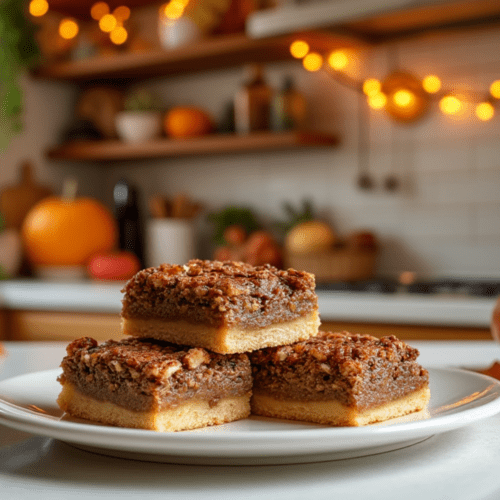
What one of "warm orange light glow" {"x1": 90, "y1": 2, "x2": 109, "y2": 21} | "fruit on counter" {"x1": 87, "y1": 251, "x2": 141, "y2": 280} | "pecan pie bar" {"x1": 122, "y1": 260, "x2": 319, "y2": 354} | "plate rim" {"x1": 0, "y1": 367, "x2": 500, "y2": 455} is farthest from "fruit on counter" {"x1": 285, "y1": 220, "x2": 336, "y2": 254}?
"plate rim" {"x1": 0, "y1": 367, "x2": 500, "y2": 455}

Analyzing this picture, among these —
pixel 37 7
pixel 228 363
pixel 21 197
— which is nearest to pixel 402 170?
pixel 21 197

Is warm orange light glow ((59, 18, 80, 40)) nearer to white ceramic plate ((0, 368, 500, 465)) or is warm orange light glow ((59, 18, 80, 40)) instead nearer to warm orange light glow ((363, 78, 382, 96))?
warm orange light glow ((363, 78, 382, 96))

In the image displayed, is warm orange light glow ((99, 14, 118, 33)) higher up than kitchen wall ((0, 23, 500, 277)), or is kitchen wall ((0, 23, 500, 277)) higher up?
warm orange light glow ((99, 14, 118, 33))

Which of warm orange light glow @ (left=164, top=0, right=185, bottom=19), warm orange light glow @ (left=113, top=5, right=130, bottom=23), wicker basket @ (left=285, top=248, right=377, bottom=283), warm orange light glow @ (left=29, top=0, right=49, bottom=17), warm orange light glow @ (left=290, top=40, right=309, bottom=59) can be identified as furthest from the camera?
warm orange light glow @ (left=113, top=5, right=130, bottom=23)

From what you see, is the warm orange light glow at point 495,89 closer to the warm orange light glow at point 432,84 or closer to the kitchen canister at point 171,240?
the warm orange light glow at point 432,84

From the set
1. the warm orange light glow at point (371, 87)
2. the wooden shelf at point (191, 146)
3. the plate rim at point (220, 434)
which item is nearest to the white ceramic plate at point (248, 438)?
the plate rim at point (220, 434)

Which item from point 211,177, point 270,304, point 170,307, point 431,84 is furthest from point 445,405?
point 211,177
